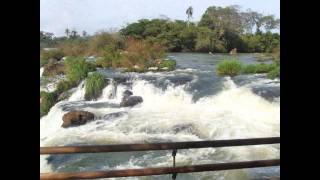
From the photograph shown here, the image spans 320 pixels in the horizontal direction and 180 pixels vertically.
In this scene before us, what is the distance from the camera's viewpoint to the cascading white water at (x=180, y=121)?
3.19 metres

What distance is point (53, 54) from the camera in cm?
301

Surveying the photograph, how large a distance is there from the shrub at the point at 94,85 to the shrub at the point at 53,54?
30cm

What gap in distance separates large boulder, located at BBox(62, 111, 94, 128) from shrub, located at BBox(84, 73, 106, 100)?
138mm

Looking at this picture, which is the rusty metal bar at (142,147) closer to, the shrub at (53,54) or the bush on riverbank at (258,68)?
the shrub at (53,54)

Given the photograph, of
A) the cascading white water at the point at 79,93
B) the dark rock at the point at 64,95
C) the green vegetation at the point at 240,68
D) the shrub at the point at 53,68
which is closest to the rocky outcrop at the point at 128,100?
the cascading white water at the point at 79,93

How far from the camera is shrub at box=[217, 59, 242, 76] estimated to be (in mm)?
3414

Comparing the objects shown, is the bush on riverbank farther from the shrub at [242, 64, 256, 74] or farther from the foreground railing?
the foreground railing

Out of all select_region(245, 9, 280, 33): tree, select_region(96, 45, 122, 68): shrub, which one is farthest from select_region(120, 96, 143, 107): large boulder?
select_region(245, 9, 280, 33): tree

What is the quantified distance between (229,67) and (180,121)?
2.15 feet

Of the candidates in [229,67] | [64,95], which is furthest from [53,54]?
[229,67]

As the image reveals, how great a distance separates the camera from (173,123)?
131 inches
